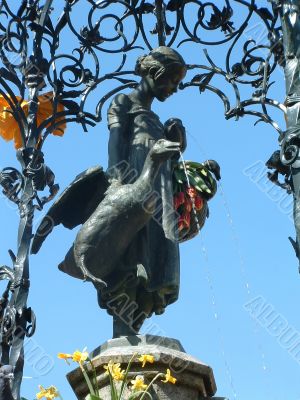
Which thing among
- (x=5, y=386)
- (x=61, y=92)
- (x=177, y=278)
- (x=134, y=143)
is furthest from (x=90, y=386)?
(x=61, y=92)

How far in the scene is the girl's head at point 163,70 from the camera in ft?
24.9

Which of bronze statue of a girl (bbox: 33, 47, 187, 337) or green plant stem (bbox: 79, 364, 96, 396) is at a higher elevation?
bronze statue of a girl (bbox: 33, 47, 187, 337)

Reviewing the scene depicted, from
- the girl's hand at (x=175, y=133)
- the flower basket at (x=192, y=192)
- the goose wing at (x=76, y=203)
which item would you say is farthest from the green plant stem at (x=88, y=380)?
the girl's hand at (x=175, y=133)

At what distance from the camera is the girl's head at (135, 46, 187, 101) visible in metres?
7.59

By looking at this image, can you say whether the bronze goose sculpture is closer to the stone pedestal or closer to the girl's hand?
the stone pedestal

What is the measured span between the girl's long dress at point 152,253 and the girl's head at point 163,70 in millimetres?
377

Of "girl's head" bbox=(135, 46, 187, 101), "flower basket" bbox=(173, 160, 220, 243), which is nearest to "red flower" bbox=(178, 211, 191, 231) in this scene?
"flower basket" bbox=(173, 160, 220, 243)

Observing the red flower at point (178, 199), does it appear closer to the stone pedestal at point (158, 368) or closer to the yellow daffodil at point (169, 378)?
the stone pedestal at point (158, 368)

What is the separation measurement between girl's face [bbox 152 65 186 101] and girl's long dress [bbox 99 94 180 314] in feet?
1.17

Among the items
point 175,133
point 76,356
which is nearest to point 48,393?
point 76,356

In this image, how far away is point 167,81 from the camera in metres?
7.62

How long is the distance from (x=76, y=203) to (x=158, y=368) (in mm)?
1484

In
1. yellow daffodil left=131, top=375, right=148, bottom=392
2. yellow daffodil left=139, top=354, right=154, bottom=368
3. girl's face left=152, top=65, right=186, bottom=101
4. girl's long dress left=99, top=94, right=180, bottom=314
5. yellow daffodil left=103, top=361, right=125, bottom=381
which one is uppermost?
girl's face left=152, top=65, right=186, bottom=101

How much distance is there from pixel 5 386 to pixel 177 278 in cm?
147
